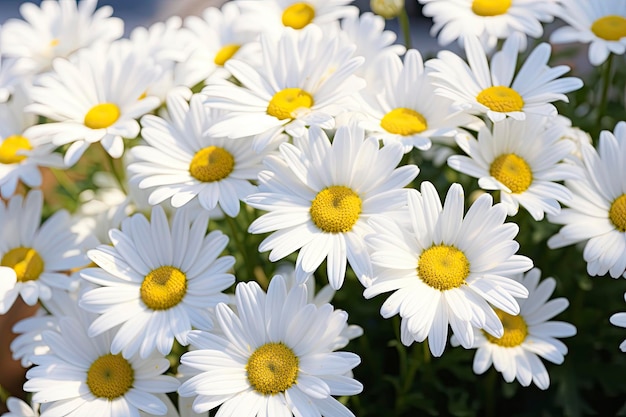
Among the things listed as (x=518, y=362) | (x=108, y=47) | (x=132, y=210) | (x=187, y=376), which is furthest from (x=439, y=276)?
(x=108, y=47)

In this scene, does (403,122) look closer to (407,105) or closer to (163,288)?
(407,105)

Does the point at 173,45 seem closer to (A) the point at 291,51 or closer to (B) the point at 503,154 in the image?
(A) the point at 291,51

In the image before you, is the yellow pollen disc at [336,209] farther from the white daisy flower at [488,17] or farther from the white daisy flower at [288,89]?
the white daisy flower at [488,17]

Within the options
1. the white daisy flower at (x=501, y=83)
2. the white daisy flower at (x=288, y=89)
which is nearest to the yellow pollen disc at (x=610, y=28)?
the white daisy flower at (x=501, y=83)

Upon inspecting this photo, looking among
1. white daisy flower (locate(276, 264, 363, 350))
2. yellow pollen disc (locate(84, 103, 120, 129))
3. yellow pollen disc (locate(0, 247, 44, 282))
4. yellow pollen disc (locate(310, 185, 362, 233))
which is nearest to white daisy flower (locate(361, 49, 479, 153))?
yellow pollen disc (locate(310, 185, 362, 233))

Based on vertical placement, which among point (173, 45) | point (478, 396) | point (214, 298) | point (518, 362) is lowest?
point (478, 396)

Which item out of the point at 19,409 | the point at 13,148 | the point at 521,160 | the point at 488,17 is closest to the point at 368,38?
the point at 488,17
